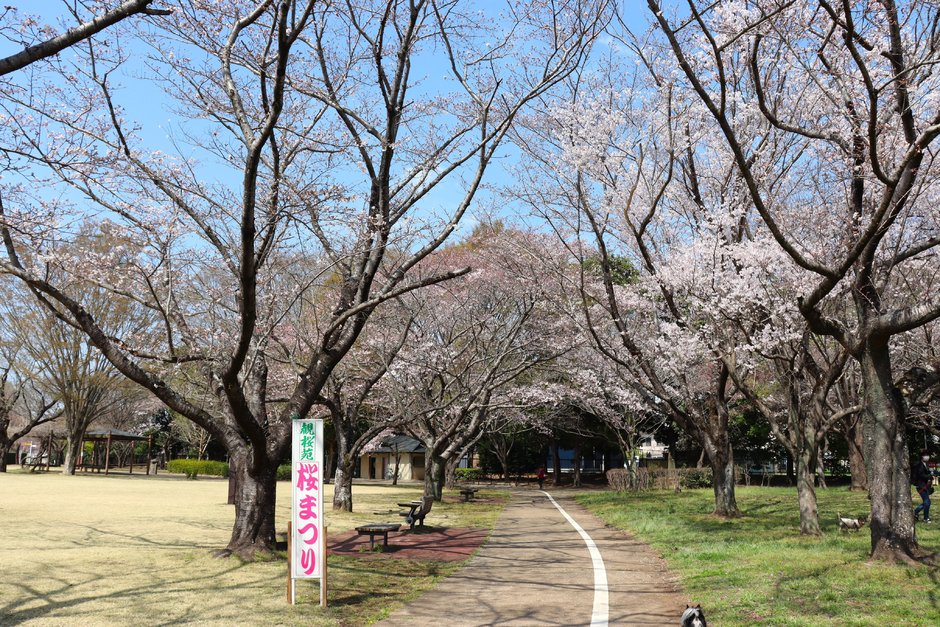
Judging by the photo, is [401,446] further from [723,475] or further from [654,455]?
[723,475]

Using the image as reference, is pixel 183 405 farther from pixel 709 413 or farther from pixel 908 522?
pixel 709 413

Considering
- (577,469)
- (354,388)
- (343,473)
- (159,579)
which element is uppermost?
(354,388)

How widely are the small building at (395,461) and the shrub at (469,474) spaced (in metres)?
3.34

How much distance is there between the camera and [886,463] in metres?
8.45

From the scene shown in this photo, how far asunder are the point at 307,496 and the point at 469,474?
39056 millimetres

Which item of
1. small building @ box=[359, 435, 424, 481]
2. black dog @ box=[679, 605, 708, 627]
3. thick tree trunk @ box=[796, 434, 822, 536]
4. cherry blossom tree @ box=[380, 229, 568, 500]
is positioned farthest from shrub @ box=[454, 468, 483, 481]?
black dog @ box=[679, 605, 708, 627]

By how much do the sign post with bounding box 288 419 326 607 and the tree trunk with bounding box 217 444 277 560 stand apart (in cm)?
252

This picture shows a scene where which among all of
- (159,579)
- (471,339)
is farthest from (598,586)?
(471,339)

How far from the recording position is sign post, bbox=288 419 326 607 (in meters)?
7.04

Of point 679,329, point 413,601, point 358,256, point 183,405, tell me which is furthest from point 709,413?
point 183,405

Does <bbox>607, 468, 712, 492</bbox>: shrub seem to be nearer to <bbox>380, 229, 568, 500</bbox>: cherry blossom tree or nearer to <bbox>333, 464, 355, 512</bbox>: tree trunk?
<bbox>380, 229, 568, 500</bbox>: cherry blossom tree

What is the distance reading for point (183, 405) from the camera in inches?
360

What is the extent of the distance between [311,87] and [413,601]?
740 centimetres

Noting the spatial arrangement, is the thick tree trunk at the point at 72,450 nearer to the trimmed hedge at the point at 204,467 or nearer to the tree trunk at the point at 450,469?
the trimmed hedge at the point at 204,467
